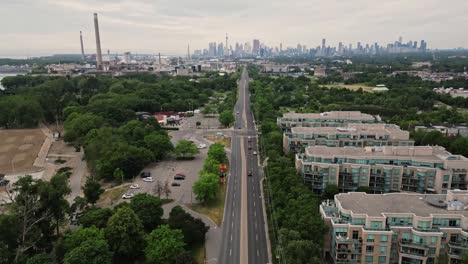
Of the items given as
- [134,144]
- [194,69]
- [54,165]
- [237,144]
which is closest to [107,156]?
[134,144]

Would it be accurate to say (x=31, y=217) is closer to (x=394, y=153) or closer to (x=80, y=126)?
(x=80, y=126)

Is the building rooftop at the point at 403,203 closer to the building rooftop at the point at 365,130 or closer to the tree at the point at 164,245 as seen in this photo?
the tree at the point at 164,245

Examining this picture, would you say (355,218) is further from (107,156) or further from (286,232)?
(107,156)

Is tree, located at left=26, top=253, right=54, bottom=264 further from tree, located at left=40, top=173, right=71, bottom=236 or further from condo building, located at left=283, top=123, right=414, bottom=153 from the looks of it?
condo building, located at left=283, top=123, right=414, bottom=153

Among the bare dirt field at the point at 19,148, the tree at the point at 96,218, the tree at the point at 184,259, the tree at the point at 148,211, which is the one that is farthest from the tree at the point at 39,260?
the bare dirt field at the point at 19,148

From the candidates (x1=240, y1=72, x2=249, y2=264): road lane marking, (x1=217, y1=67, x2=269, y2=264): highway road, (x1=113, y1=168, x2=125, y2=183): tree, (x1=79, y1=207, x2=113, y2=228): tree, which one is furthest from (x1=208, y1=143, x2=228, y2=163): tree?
(x1=79, y1=207, x2=113, y2=228): tree
